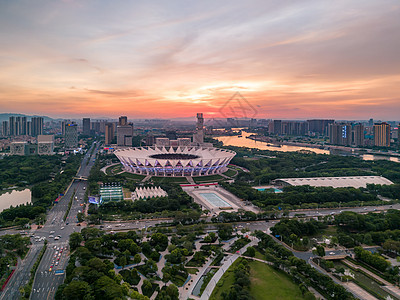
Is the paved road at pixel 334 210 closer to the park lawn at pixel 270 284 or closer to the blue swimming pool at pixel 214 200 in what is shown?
the blue swimming pool at pixel 214 200

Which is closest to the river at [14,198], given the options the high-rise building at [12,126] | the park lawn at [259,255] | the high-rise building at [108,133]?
the park lawn at [259,255]

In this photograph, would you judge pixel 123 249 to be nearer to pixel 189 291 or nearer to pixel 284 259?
pixel 189 291

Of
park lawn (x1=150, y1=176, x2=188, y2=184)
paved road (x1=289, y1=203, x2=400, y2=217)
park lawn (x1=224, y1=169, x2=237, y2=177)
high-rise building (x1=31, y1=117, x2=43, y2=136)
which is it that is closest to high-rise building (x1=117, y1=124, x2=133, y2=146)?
park lawn (x1=224, y1=169, x2=237, y2=177)

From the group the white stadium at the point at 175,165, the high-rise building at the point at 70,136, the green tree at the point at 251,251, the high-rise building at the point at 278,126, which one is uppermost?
the high-rise building at the point at 278,126

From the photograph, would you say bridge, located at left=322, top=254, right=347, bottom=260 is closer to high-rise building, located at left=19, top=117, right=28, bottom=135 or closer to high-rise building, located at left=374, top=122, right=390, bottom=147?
high-rise building, located at left=374, top=122, right=390, bottom=147

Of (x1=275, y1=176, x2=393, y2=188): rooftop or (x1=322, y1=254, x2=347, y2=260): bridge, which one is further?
(x1=275, y1=176, x2=393, y2=188): rooftop

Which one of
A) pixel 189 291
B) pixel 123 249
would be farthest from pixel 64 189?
pixel 189 291
